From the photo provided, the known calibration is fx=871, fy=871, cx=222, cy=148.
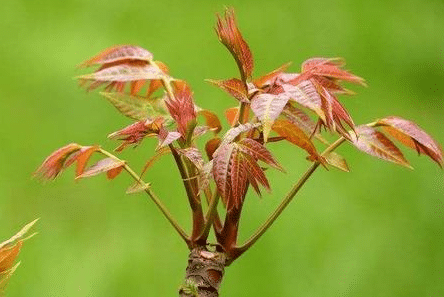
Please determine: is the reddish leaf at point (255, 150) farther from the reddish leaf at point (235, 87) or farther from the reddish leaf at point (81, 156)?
the reddish leaf at point (81, 156)

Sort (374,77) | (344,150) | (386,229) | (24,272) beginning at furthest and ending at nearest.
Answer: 1. (374,77)
2. (344,150)
3. (386,229)
4. (24,272)

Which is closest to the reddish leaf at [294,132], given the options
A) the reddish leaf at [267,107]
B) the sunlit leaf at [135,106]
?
the reddish leaf at [267,107]

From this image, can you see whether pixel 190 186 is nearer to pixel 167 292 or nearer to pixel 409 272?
pixel 167 292

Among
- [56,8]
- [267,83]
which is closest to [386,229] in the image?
[56,8]

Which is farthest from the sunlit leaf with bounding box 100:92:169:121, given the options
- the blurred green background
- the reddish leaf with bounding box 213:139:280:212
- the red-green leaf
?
the blurred green background

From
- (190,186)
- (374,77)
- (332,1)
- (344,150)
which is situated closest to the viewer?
(190,186)

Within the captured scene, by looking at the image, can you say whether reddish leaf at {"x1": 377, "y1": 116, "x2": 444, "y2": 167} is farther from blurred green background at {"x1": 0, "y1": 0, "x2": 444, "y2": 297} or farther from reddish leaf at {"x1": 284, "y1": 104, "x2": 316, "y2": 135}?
blurred green background at {"x1": 0, "y1": 0, "x2": 444, "y2": 297}
